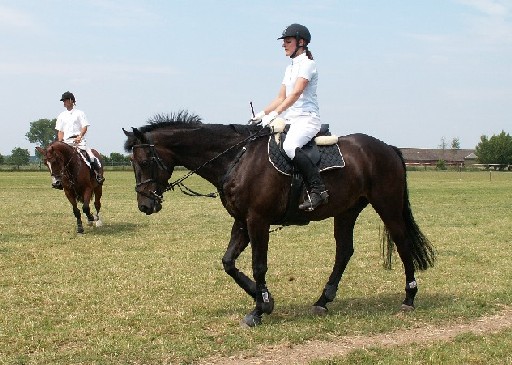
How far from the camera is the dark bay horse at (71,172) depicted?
16.5 metres

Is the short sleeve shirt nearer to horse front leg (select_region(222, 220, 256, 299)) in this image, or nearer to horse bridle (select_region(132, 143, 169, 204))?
horse bridle (select_region(132, 143, 169, 204))

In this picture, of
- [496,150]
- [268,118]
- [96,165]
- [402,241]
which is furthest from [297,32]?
[496,150]

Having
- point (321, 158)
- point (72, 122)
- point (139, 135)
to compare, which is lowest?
point (321, 158)

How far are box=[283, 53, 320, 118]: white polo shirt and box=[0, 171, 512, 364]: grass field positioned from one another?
263 centimetres

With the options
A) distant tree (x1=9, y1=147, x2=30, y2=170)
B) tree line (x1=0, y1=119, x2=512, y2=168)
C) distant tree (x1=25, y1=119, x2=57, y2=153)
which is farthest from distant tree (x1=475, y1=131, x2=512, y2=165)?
distant tree (x1=25, y1=119, x2=57, y2=153)

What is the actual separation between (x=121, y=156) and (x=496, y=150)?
349 ft

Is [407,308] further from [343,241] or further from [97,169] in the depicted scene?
[97,169]

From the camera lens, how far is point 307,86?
8109mm

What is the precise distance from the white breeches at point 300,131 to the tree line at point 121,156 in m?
51.2

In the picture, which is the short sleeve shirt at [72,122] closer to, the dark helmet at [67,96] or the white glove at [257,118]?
the dark helmet at [67,96]

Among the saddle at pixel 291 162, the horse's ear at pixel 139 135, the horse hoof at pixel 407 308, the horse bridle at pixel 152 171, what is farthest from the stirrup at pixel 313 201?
the horse's ear at pixel 139 135

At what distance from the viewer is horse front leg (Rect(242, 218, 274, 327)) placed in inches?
309

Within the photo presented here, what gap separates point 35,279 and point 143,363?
4936mm

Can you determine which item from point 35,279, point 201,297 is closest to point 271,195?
point 201,297
